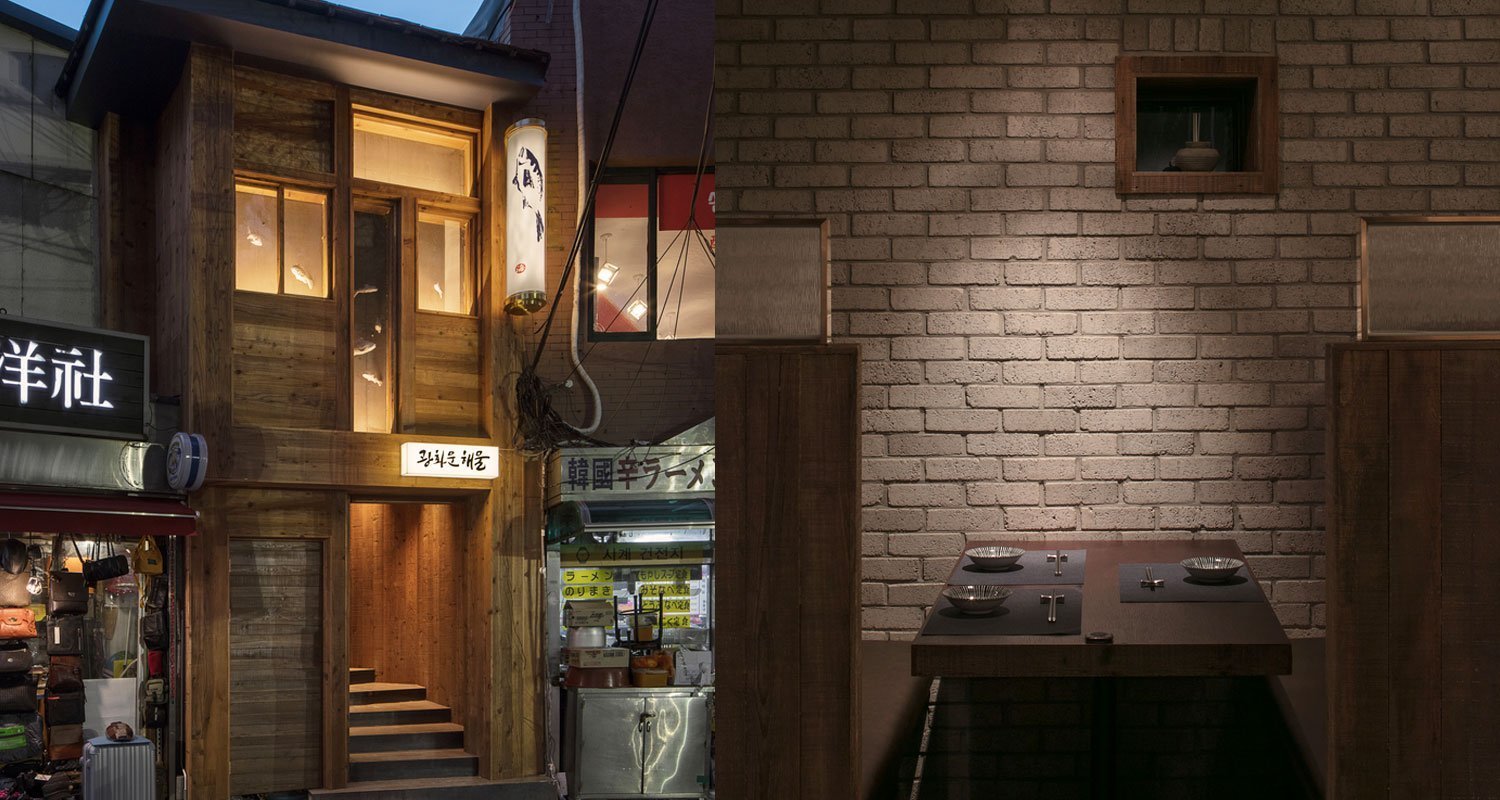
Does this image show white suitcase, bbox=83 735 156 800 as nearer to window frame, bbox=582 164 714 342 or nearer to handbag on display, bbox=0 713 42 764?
handbag on display, bbox=0 713 42 764

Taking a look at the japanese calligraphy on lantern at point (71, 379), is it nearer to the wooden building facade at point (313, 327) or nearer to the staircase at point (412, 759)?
the wooden building facade at point (313, 327)

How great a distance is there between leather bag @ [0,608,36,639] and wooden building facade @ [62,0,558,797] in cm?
138

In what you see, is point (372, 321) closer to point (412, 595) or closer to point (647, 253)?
point (647, 253)

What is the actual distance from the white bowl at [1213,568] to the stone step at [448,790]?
8.31m

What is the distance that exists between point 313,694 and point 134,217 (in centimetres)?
448

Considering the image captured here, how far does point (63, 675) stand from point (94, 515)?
1916mm

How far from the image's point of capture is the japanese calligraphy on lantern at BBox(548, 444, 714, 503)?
12.6 metres

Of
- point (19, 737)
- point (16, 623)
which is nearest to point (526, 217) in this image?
point (16, 623)

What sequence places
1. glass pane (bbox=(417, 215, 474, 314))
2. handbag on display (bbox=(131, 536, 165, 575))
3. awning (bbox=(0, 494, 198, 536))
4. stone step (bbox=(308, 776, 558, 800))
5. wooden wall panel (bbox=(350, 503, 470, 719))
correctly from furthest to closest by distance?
wooden wall panel (bbox=(350, 503, 470, 719)) < glass pane (bbox=(417, 215, 474, 314)) < stone step (bbox=(308, 776, 558, 800)) < handbag on display (bbox=(131, 536, 165, 575)) < awning (bbox=(0, 494, 198, 536))

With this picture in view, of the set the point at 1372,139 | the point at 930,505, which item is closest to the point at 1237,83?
the point at 1372,139

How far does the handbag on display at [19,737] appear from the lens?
11.1 meters

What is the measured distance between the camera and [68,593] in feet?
37.3

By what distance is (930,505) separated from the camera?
5215 mm

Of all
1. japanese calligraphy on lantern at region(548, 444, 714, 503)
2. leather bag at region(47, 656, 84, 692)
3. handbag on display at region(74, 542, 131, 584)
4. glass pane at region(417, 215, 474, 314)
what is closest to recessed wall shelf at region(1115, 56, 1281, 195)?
japanese calligraphy on lantern at region(548, 444, 714, 503)
